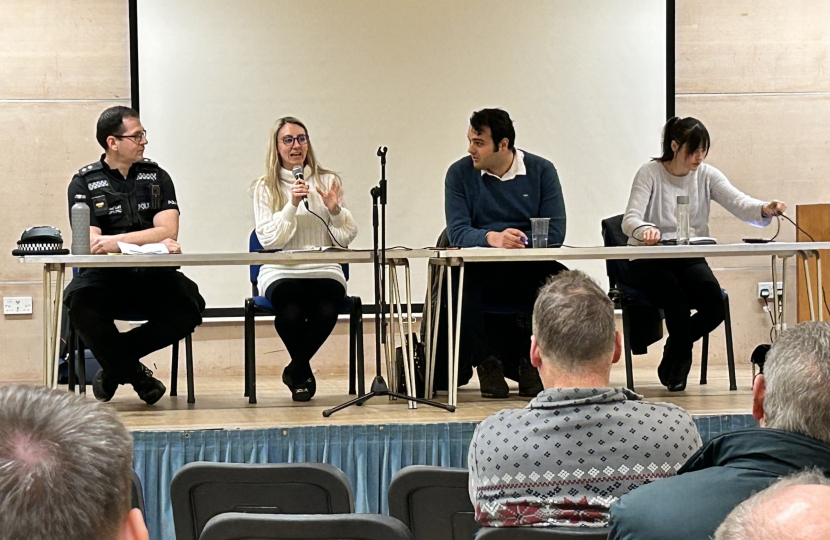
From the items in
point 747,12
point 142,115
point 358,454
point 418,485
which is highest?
point 747,12

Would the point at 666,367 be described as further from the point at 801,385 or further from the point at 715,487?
the point at 715,487

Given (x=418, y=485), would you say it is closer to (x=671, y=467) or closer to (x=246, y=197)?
(x=671, y=467)

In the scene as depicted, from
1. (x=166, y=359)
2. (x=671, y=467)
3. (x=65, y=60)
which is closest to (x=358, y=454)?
(x=671, y=467)

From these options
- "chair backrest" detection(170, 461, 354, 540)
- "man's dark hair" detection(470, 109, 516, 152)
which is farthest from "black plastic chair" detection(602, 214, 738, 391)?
"chair backrest" detection(170, 461, 354, 540)

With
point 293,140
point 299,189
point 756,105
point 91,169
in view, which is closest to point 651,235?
point 299,189

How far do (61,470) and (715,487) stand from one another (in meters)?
0.90

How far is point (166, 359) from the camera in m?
5.45

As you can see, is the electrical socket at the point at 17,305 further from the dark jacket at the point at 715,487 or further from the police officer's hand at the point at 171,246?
the dark jacket at the point at 715,487

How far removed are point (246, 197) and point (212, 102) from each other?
583 millimetres

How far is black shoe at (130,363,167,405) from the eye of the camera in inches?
149

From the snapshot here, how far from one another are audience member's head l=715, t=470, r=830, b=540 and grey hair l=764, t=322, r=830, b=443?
0.62 m

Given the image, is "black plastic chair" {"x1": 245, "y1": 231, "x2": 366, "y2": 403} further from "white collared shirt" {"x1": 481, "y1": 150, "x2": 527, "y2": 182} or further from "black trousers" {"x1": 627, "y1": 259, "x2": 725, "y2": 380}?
"black trousers" {"x1": 627, "y1": 259, "x2": 725, "y2": 380}

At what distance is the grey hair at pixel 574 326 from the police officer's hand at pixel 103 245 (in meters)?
2.13

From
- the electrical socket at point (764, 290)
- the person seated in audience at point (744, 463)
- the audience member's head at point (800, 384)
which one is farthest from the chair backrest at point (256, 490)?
the electrical socket at point (764, 290)
